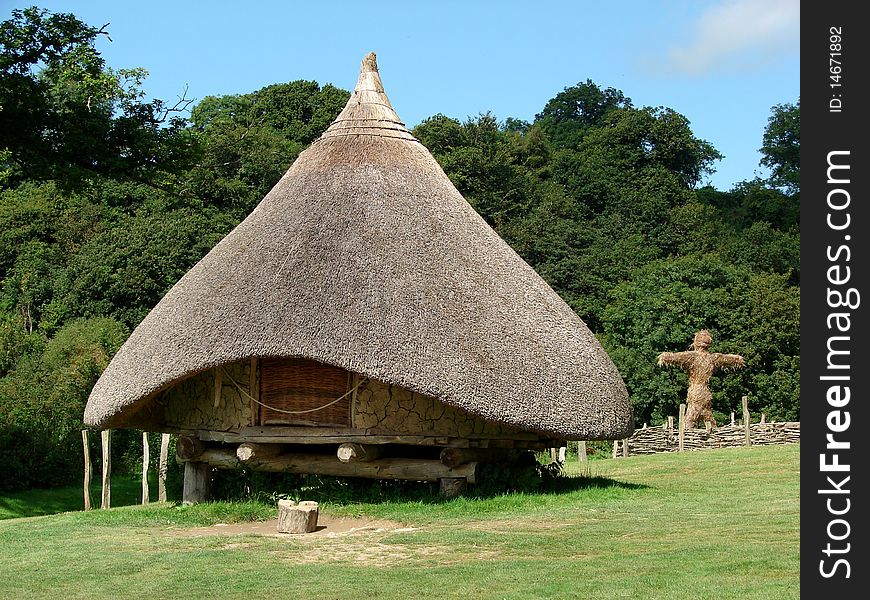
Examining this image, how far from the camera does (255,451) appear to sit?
16031mm

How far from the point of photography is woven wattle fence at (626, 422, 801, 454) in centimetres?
2834

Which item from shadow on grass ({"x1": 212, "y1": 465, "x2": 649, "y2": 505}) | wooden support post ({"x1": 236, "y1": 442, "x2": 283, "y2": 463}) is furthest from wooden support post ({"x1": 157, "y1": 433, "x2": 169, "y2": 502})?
wooden support post ({"x1": 236, "y1": 442, "x2": 283, "y2": 463})

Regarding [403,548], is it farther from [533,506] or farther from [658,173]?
[658,173]

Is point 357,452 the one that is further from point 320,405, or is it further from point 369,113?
point 369,113

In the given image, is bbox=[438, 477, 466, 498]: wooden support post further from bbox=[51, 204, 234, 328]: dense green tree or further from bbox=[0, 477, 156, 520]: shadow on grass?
bbox=[51, 204, 234, 328]: dense green tree

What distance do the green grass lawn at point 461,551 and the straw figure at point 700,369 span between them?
1369cm

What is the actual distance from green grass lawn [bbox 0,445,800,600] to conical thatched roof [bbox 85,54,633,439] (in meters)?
1.46

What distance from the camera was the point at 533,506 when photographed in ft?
48.8

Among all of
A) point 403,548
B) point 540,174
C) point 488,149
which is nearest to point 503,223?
point 488,149

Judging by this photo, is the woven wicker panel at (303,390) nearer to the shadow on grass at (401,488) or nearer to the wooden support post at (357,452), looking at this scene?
the wooden support post at (357,452)

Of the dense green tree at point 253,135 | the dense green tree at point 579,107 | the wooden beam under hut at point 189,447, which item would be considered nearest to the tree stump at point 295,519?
the wooden beam under hut at point 189,447

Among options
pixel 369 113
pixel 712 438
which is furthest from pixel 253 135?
pixel 369 113

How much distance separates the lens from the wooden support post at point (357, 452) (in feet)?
50.4

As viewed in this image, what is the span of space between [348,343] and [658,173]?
1480 inches
